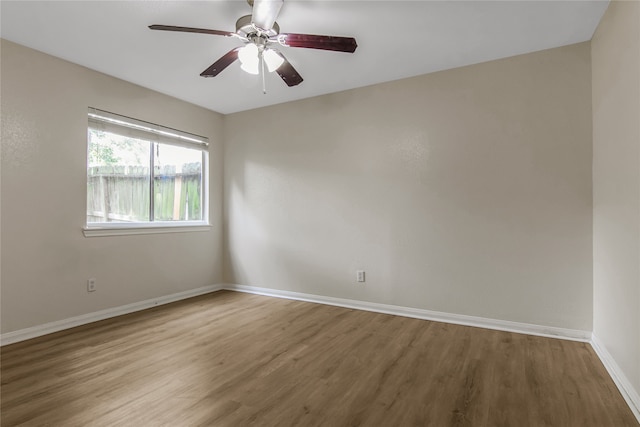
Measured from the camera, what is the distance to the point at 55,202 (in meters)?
2.91

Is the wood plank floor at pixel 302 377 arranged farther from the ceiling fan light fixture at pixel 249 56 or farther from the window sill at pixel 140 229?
the ceiling fan light fixture at pixel 249 56

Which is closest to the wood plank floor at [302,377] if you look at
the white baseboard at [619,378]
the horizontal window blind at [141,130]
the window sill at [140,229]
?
the white baseboard at [619,378]

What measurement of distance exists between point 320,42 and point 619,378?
2.74 metres

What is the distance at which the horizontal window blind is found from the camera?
10.6 feet

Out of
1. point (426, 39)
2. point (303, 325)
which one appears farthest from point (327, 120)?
point (303, 325)

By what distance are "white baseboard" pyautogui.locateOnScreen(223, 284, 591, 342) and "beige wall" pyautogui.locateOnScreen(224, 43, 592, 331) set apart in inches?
2.2

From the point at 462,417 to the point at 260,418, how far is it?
3.40ft

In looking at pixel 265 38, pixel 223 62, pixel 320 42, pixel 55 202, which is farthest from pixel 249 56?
pixel 55 202

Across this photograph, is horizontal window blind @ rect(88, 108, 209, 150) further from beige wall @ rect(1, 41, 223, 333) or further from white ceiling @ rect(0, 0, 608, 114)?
white ceiling @ rect(0, 0, 608, 114)

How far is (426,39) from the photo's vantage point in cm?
264

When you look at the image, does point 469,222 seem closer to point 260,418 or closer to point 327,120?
point 327,120

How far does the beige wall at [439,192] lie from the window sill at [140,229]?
663 mm

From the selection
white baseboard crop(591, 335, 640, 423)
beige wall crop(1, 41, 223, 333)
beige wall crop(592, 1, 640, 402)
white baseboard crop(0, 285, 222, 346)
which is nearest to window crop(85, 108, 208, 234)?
beige wall crop(1, 41, 223, 333)

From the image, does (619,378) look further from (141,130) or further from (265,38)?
(141,130)
